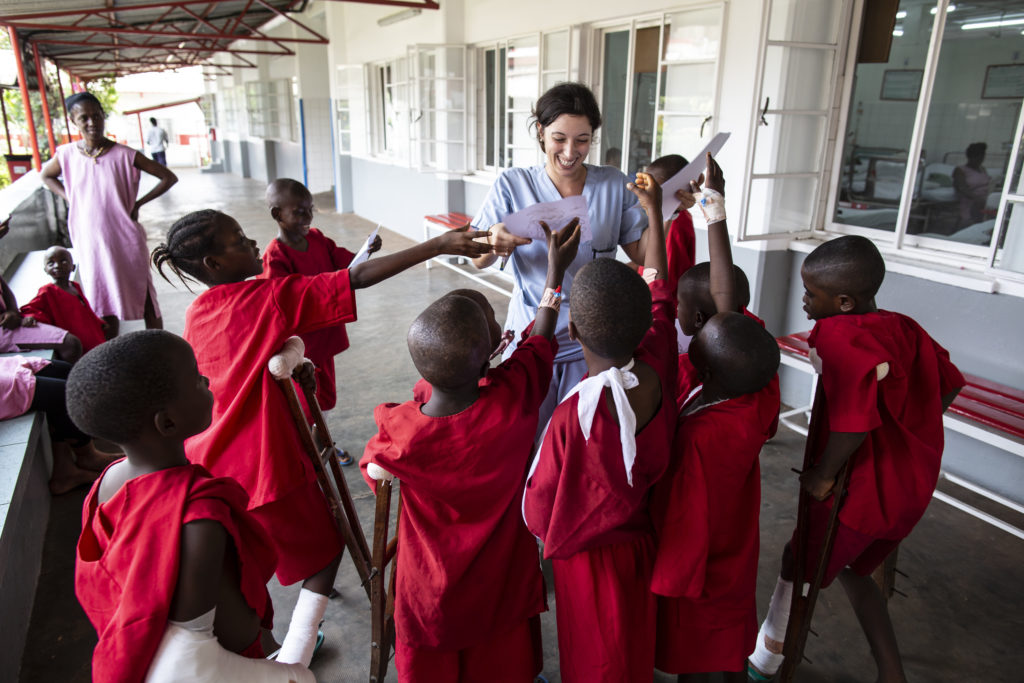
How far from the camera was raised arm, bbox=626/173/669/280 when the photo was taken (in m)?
1.90

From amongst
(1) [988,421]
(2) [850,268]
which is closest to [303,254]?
(2) [850,268]

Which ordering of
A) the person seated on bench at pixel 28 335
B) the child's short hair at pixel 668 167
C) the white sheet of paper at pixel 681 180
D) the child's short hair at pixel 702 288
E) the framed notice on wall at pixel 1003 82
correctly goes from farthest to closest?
1. the framed notice on wall at pixel 1003 82
2. the person seated on bench at pixel 28 335
3. the child's short hair at pixel 668 167
4. the white sheet of paper at pixel 681 180
5. the child's short hair at pixel 702 288

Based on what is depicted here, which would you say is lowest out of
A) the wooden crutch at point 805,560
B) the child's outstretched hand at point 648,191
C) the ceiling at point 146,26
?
the wooden crutch at point 805,560

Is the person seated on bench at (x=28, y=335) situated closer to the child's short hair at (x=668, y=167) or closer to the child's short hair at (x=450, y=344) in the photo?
the child's short hair at (x=450, y=344)

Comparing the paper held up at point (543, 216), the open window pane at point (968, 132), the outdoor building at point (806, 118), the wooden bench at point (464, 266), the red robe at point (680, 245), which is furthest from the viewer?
Answer: the wooden bench at point (464, 266)

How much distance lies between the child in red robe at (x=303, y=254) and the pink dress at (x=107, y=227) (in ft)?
5.73

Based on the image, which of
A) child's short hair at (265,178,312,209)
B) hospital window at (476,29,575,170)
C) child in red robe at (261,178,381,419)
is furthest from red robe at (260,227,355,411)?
hospital window at (476,29,575,170)

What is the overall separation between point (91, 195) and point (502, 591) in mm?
3490

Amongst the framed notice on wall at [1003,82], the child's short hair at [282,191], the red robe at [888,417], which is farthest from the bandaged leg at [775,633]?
the framed notice on wall at [1003,82]

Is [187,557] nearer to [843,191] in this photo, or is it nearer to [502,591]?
[502,591]

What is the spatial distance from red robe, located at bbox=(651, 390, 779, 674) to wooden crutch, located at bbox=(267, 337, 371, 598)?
2.89ft

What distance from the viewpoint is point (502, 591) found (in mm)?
1559

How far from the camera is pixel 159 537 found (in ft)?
3.37

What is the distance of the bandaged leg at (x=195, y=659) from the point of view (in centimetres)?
102
